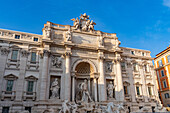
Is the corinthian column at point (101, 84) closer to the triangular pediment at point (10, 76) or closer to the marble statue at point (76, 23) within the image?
the marble statue at point (76, 23)

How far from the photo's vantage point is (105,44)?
90.5ft

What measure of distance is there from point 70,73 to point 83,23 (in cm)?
957

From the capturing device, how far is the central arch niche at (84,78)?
78.0ft

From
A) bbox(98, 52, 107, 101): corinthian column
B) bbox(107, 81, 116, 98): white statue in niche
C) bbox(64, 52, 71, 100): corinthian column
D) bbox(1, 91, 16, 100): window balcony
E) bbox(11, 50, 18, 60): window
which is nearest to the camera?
bbox(1, 91, 16, 100): window balcony

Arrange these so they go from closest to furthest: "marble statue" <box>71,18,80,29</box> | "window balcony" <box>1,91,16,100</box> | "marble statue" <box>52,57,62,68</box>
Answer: "window balcony" <box>1,91,16,100</box> → "marble statue" <box>52,57,62,68</box> → "marble statue" <box>71,18,80,29</box>

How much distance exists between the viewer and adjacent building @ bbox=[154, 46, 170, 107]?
3416 cm

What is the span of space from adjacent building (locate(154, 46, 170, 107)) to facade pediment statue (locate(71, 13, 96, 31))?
19.0 meters

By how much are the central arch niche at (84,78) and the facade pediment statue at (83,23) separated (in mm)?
6158

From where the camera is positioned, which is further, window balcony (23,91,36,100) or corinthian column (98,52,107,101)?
corinthian column (98,52,107,101)

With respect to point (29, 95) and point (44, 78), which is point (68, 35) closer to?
point (44, 78)

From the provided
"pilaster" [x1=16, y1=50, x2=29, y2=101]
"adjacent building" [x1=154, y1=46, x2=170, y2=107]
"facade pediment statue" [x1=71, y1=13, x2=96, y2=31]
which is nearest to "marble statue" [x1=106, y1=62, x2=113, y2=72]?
"facade pediment statue" [x1=71, y1=13, x2=96, y2=31]

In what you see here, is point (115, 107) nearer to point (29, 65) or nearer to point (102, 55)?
point (102, 55)

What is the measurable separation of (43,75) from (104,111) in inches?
366

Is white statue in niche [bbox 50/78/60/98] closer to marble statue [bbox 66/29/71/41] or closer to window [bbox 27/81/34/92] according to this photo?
window [bbox 27/81/34/92]
